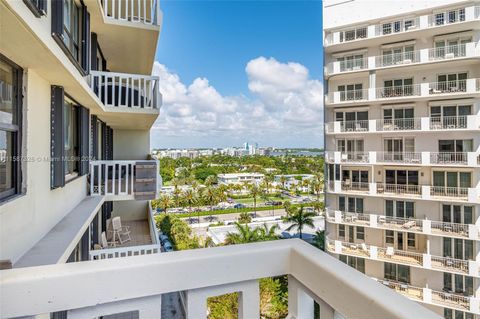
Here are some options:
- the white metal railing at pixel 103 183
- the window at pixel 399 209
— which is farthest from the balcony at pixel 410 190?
the white metal railing at pixel 103 183

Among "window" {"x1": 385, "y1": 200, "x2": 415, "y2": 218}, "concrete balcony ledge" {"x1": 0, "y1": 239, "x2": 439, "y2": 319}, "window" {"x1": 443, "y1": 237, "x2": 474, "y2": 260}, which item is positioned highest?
"concrete balcony ledge" {"x1": 0, "y1": 239, "x2": 439, "y2": 319}

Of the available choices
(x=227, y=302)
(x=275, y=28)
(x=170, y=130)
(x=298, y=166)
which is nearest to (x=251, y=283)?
(x=227, y=302)

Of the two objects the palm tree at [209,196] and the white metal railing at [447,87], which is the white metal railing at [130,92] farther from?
the palm tree at [209,196]

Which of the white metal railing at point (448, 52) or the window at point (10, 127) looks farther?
the white metal railing at point (448, 52)

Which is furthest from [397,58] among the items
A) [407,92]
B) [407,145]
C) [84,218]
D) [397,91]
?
[84,218]

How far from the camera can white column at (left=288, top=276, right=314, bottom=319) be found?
3.16ft

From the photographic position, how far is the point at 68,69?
2939mm

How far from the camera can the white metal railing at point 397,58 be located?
10.7 metres

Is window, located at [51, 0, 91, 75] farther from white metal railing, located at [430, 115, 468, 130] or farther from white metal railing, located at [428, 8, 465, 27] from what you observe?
white metal railing, located at [428, 8, 465, 27]

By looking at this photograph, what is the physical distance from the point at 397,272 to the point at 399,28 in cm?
971

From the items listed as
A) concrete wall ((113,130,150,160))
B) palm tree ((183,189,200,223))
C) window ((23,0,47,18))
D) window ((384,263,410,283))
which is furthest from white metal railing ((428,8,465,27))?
palm tree ((183,189,200,223))

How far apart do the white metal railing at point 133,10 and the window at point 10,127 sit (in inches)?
139

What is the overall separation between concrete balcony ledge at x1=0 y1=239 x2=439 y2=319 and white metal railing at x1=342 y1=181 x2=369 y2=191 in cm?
1194

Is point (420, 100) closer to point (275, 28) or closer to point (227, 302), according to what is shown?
point (227, 302)
